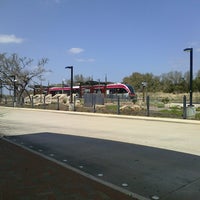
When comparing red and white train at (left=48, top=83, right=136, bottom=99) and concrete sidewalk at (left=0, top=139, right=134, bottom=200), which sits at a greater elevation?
red and white train at (left=48, top=83, right=136, bottom=99)

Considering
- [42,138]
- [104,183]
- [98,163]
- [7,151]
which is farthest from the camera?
[42,138]

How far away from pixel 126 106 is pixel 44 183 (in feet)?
79.4

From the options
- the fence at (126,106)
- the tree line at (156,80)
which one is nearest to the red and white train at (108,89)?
the fence at (126,106)

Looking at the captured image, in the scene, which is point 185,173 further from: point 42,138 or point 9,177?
point 42,138

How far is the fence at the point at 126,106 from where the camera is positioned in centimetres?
2382

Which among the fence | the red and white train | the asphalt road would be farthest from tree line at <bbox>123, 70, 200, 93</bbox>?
the asphalt road

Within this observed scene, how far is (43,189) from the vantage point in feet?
17.0

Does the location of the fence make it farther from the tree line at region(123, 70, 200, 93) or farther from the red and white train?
the tree line at region(123, 70, 200, 93)

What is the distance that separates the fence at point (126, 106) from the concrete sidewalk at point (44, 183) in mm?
15967

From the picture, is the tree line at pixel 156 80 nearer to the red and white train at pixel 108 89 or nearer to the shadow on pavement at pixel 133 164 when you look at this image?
the red and white train at pixel 108 89

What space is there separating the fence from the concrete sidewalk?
1597 centimetres

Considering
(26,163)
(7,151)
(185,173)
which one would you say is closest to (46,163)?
(26,163)

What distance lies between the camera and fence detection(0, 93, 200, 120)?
23.8 metres

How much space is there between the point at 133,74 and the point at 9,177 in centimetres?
9914
